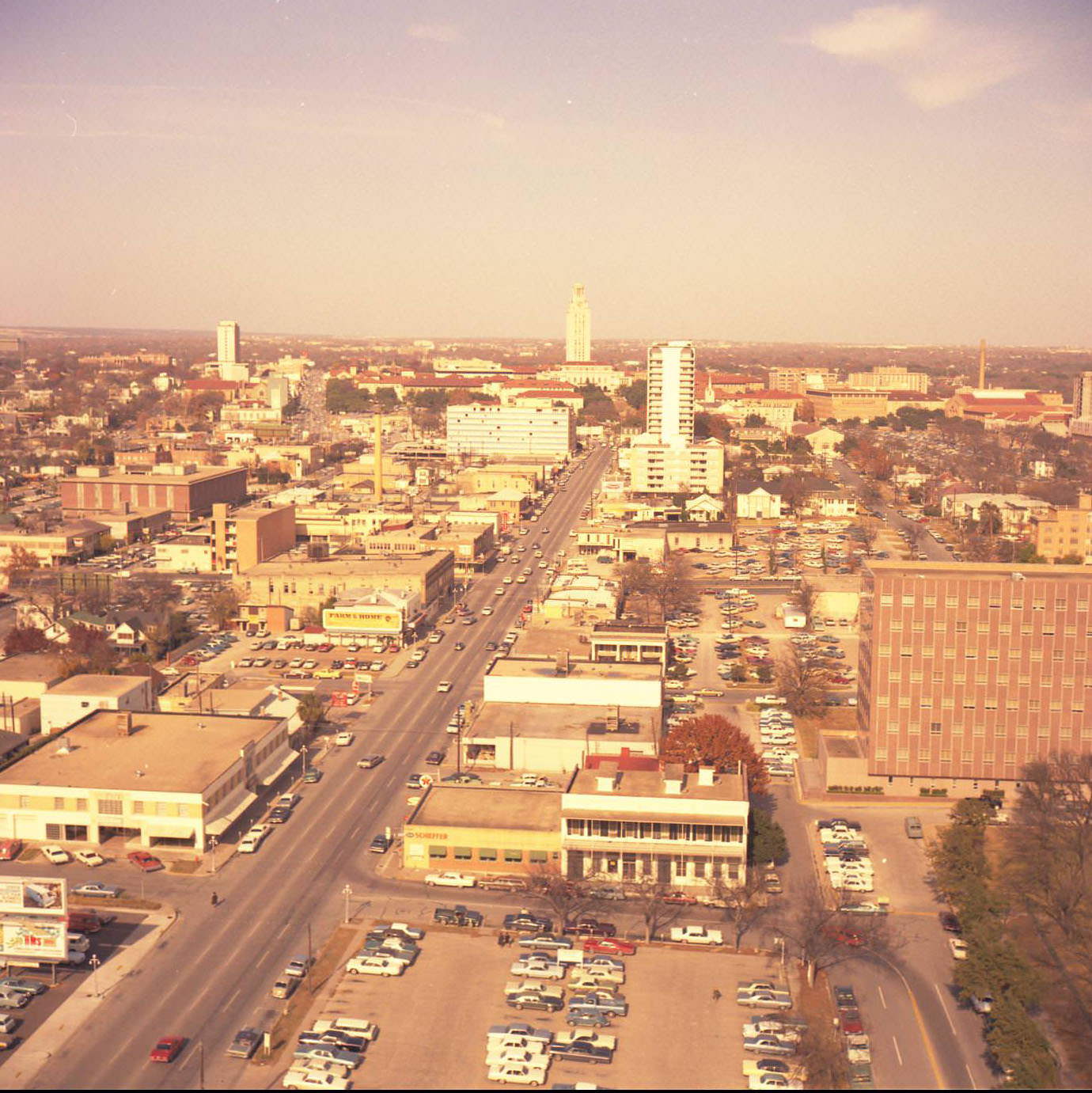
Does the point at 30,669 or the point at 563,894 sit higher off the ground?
the point at 30,669

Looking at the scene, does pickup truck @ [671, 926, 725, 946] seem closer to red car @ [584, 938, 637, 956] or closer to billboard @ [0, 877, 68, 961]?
red car @ [584, 938, 637, 956]

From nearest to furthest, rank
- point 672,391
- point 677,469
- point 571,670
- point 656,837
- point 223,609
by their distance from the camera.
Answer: point 656,837
point 571,670
point 223,609
point 677,469
point 672,391

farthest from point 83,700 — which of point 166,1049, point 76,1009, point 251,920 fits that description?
point 166,1049

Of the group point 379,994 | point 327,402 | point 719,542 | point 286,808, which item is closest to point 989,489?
point 719,542

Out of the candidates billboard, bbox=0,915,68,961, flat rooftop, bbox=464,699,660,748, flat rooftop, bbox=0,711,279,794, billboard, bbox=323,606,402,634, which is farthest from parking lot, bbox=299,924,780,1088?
billboard, bbox=323,606,402,634

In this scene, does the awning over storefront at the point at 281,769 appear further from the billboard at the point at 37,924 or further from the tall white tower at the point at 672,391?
the tall white tower at the point at 672,391

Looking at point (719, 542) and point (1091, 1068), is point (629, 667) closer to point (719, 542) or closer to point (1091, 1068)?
point (1091, 1068)

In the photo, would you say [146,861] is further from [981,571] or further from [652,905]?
[981,571]

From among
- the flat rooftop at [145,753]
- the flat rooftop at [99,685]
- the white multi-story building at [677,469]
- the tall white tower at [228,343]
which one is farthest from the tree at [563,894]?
the tall white tower at [228,343]
